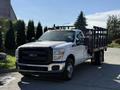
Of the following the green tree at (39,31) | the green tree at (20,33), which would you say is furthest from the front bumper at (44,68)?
the green tree at (39,31)

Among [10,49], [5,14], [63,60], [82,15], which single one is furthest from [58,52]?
[82,15]

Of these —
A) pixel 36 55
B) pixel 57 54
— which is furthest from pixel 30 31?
pixel 57 54

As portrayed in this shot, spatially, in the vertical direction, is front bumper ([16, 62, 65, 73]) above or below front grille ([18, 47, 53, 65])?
below

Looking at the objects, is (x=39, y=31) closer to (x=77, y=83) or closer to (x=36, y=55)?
(x=36, y=55)

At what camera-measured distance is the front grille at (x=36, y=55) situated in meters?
11.1

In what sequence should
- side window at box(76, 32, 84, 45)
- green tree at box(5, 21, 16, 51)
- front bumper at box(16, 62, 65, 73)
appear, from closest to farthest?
front bumper at box(16, 62, 65, 73)
side window at box(76, 32, 84, 45)
green tree at box(5, 21, 16, 51)

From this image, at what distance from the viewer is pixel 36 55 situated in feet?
36.9

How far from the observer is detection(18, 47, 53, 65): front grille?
11094mm

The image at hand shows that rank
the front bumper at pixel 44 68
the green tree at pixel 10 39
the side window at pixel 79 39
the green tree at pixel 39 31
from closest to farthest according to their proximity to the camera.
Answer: the front bumper at pixel 44 68
the side window at pixel 79 39
the green tree at pixel 10 39
the green tree at pixel 39 31

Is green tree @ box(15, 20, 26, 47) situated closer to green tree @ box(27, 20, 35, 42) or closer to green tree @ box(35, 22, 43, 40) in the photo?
green tree @ box(27, 20, 35, 42)

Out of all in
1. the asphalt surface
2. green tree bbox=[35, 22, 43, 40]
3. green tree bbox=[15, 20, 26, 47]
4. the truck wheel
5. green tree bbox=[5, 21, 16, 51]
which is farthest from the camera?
green tree bbox=[35, 22, 43, 40]

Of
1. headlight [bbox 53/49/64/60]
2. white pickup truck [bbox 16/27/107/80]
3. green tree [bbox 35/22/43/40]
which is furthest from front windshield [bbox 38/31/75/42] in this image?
green tree [bbox 35/22/43/40]

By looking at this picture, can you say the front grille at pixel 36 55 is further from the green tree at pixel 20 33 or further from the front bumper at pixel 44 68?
the green tree at pixel 20 33

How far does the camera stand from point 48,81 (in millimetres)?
11617
